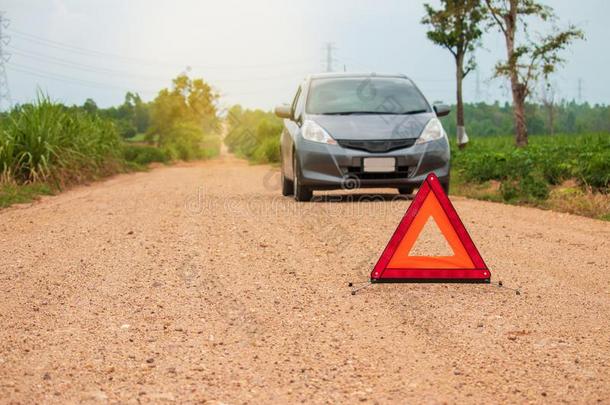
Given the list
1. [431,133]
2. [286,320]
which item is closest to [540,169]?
[431,133]

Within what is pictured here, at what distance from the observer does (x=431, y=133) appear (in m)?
10.9

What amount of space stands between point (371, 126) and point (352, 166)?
0.66 meters

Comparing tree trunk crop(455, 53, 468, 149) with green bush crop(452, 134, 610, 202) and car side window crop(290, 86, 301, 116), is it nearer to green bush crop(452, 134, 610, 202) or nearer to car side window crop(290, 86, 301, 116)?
green bush crop(452, 134, 610, 202)

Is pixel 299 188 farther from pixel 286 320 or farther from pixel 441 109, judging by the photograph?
pixel 286 320

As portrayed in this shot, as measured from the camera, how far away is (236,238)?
307 inches

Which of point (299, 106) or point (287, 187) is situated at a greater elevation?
point (299, 106)

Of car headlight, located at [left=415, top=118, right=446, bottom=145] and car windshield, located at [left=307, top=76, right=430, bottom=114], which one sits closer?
car headlight, located at [left=415, top=118, right=446, bottom=145]

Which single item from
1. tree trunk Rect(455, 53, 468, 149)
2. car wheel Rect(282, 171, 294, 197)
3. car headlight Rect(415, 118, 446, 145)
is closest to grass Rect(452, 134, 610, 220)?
car headlight Rect(415, 118, 446, 145)

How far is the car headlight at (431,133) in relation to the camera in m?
10.8

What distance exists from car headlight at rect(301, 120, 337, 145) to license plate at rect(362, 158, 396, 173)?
0.50 m

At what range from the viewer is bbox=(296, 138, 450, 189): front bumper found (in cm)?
1044

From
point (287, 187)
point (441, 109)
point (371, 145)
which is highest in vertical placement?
point (441, 109)

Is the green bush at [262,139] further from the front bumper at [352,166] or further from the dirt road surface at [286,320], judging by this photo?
the dirt road surface at [286,320]

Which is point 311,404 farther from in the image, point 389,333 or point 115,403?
point 389,333
